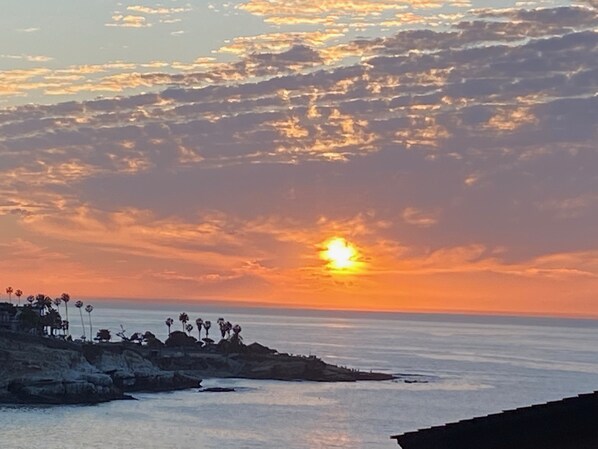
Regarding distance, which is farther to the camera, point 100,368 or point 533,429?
point 100,368

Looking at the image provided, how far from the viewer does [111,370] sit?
161 metres

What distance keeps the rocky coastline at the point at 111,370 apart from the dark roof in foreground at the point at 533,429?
13351 cm

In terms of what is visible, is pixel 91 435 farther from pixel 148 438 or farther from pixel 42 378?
pixel 42 378

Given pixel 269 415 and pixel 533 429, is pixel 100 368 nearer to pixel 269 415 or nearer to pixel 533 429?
pixel 269 415

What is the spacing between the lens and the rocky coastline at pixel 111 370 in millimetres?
142250

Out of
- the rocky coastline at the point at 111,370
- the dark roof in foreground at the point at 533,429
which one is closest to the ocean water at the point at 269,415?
the rocky coastline at the point at 111,370

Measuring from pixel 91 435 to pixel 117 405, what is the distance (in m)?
28.3

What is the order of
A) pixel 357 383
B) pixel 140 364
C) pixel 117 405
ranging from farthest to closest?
pixel 357 383, pixel 140 364, pixel 117 405

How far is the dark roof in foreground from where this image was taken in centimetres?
1173

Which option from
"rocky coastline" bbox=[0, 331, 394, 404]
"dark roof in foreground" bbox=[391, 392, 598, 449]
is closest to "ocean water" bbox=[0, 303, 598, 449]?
"rocky coastline" bbox=[0, 331, 394, 404]

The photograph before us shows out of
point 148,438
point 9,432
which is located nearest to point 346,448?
point 148,438

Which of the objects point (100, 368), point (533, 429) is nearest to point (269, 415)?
point (100, 368)

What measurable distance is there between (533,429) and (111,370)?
501 feet

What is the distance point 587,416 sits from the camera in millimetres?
11766
